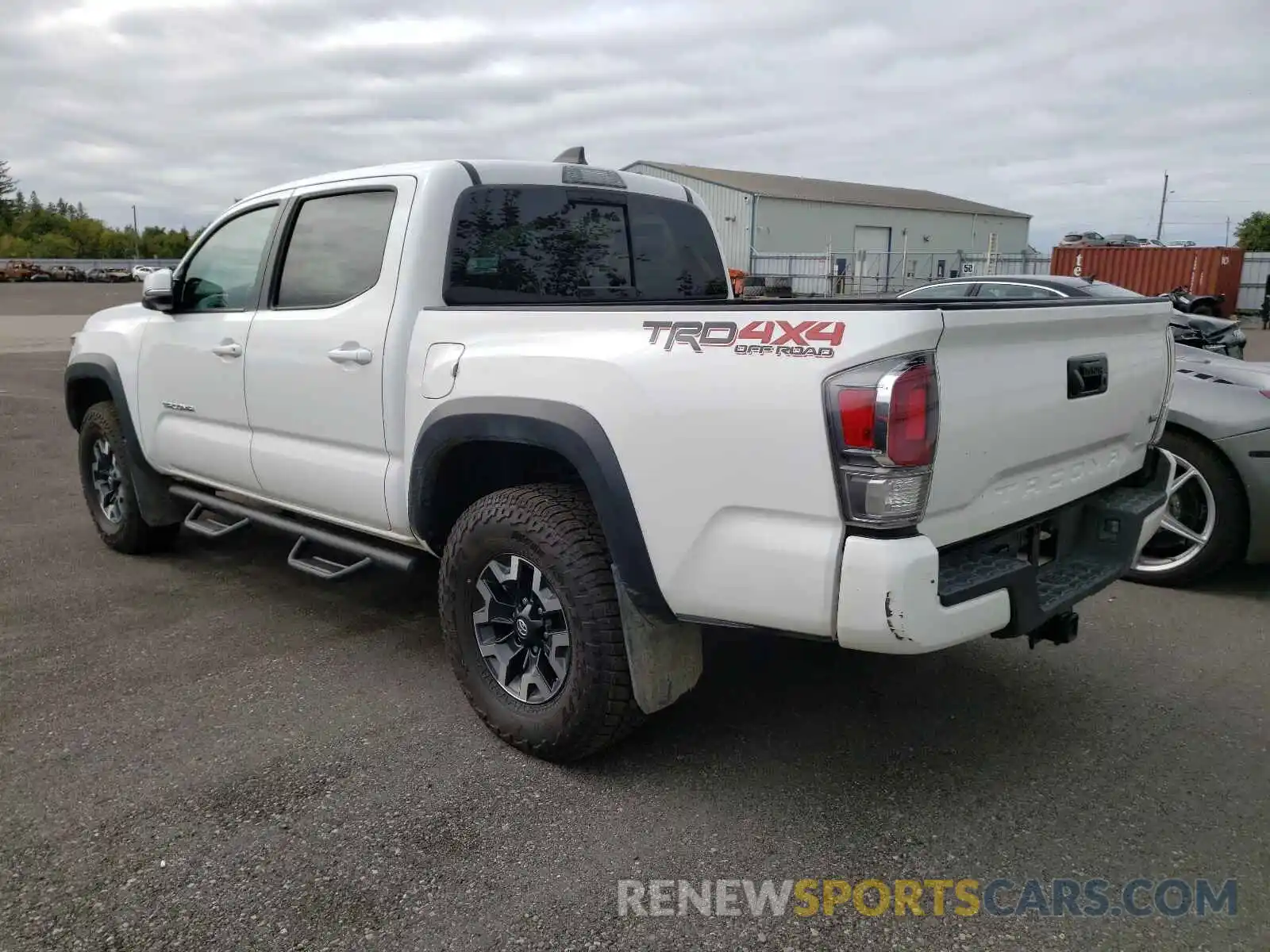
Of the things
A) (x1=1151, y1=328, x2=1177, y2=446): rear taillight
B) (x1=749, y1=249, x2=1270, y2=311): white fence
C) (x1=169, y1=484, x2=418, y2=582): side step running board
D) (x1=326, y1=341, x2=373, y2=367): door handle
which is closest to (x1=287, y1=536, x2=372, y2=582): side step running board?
(x1=169, y1=484, x2=418, y2=582): side step running board

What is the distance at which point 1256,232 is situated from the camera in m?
66.4

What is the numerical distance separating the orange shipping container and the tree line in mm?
69229

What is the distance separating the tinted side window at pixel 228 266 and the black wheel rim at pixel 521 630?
2019mm

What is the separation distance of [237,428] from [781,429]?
9.59 feet

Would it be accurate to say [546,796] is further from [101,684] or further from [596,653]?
[101,684]

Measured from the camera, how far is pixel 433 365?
11.1 ft

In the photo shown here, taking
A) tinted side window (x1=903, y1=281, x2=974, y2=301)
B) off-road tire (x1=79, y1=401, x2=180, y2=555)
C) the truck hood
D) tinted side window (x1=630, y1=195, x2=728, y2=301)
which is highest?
tinted side window (x1=630, y1=195, x2=728, y2=301)

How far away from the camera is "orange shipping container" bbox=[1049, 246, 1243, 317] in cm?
2875

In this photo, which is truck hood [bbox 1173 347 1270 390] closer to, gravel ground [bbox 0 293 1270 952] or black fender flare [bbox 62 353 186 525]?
gravel ground [bbox 0 293 1270 952]

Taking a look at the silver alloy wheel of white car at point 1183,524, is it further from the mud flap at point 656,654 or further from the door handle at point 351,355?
the door handle at point 351,355

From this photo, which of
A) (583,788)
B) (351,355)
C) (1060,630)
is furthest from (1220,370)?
(351,355)

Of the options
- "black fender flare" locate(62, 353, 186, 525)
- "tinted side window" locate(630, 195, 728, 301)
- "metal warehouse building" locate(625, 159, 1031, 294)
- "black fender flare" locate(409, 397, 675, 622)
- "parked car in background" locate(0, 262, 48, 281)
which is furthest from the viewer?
"parked car in background" locate(0, 262, 48, 281)

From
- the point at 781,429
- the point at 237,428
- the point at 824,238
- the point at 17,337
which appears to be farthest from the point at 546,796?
the point at 824,238

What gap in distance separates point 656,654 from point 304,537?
196 cm
